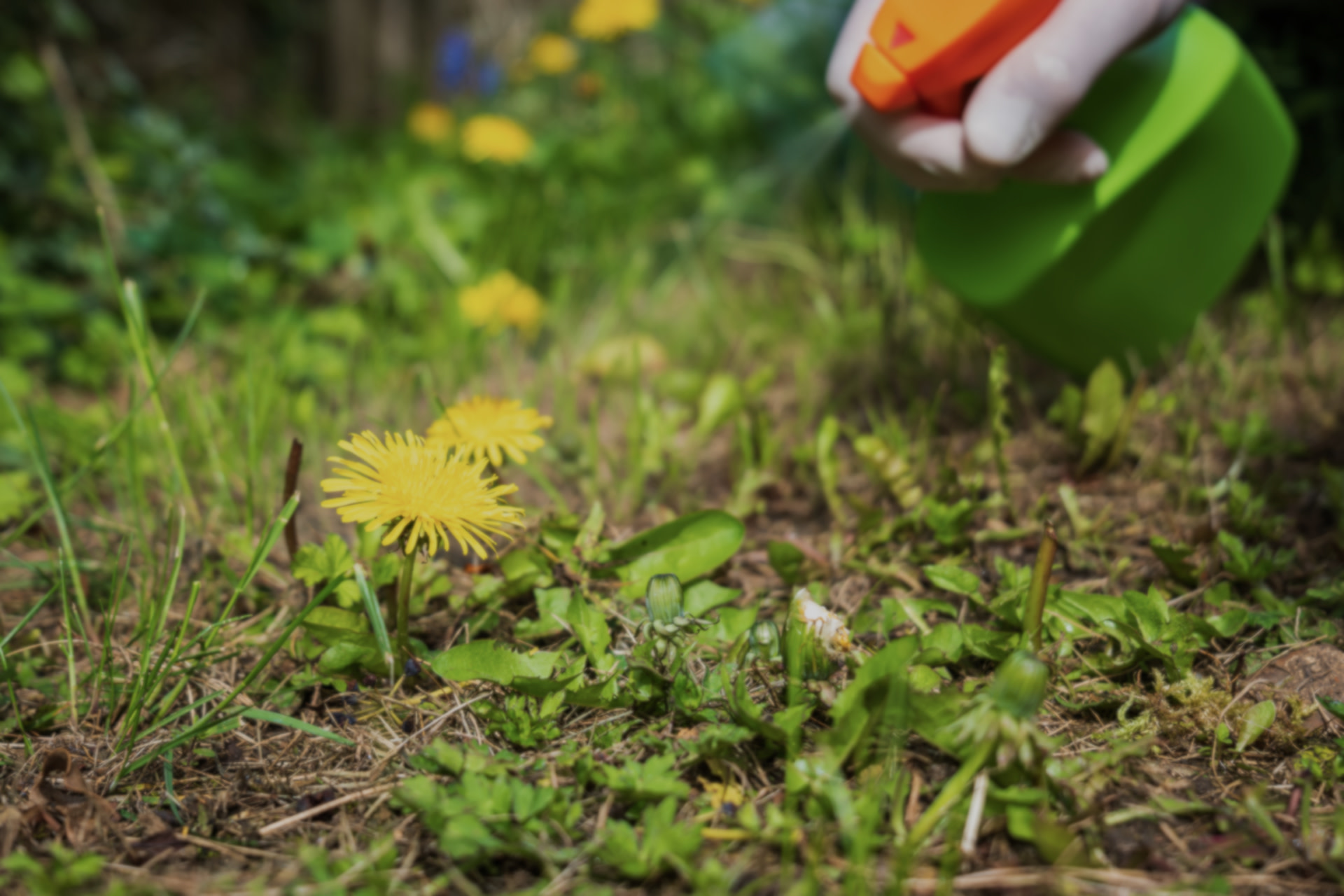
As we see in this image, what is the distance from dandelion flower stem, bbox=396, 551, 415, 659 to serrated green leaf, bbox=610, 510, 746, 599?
29 cm

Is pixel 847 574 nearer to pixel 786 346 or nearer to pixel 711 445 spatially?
pixel 711 445

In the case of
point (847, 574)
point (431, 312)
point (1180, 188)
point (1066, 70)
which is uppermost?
point (1066, 70)

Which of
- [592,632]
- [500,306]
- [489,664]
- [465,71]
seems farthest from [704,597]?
[465,71]

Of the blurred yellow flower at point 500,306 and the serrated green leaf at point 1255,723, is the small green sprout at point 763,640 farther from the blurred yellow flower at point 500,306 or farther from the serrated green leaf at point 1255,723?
the blurred yellow flower at point 500,306

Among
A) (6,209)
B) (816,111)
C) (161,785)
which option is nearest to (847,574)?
(161,785)

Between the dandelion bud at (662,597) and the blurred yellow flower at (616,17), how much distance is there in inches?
85.6

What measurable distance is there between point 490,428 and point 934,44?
29.8 inches

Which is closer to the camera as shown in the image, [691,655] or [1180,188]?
[691,655]

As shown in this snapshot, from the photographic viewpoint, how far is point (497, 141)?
102 inches

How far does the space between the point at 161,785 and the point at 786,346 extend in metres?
1.50

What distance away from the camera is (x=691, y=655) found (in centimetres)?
117

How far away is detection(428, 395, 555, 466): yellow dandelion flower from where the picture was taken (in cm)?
128

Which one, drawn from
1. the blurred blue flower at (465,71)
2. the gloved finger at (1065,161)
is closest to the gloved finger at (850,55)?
the gloved finger at (1065,161)

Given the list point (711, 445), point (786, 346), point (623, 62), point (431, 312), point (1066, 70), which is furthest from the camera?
point (623, 62)
